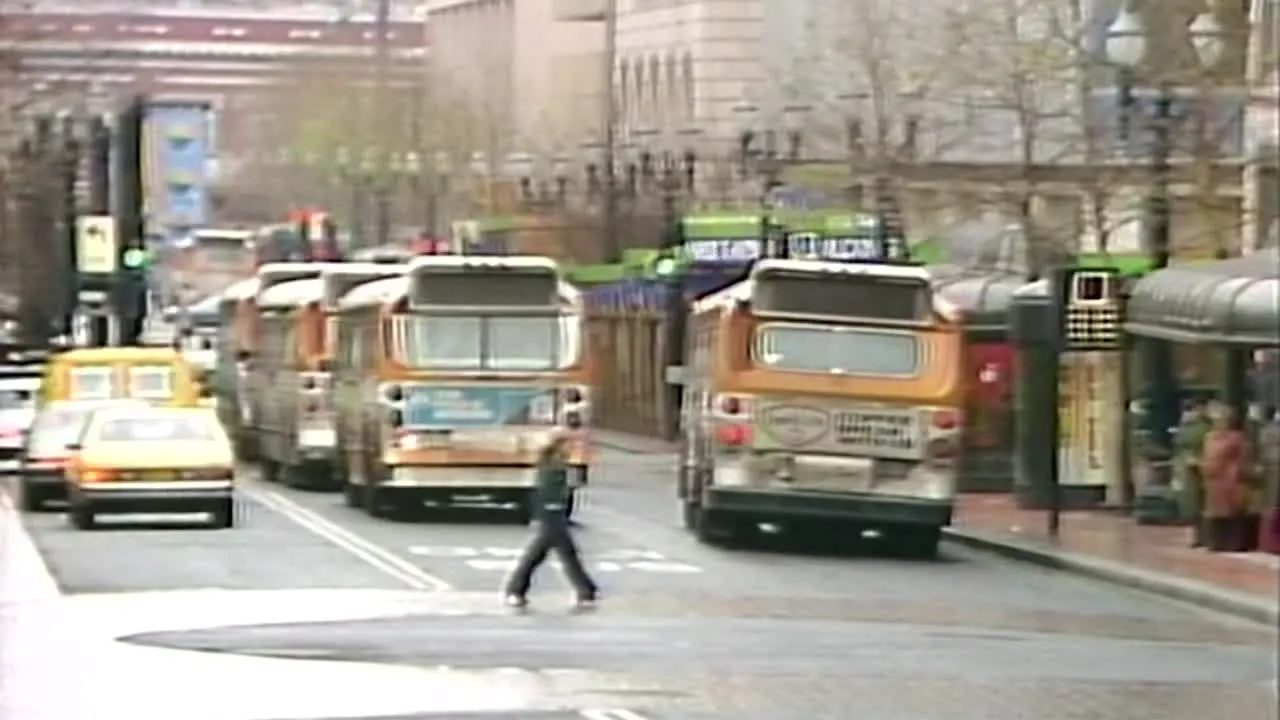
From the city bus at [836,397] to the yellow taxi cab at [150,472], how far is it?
6733 millimetres

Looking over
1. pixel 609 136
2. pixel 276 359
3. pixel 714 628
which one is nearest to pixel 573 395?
pixel 714 628

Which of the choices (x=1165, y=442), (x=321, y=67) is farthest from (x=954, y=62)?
(x=321, y=67)

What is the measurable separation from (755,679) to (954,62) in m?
27.8

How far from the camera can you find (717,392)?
34.3 metres

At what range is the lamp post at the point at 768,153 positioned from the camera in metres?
59.0

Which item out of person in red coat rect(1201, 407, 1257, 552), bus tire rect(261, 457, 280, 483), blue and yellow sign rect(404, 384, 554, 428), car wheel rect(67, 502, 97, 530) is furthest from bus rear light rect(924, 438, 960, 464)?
bus tire rect(261, 457, 280, 483)

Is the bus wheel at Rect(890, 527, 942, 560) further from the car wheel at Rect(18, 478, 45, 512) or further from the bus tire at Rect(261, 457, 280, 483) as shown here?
the bus tire at Rect(261, 457, 280, 483)

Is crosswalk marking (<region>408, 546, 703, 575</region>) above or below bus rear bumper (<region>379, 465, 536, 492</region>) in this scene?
below

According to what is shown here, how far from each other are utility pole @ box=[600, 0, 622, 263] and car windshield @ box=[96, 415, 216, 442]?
100ft

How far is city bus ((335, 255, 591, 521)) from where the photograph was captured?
126 feet

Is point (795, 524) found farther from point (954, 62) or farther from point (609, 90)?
point (609, 90)

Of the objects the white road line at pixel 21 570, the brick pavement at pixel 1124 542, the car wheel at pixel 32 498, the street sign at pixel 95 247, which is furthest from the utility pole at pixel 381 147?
the white road line at pixel 21 570

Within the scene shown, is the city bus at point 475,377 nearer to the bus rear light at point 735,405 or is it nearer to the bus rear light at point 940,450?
the bus rear light at point 735,405

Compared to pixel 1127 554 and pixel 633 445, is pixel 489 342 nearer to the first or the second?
pixel 1127 554
